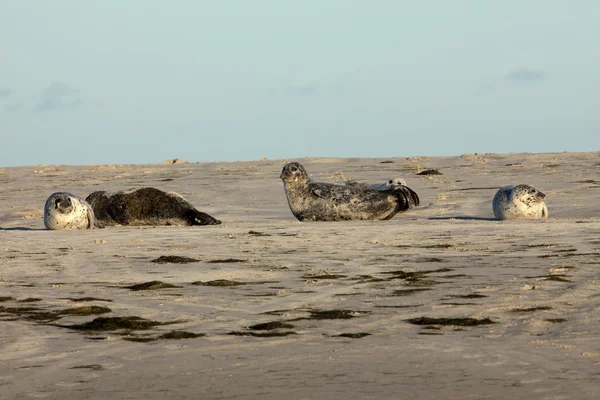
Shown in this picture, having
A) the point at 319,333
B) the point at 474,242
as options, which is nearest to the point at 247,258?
the point at 474,242

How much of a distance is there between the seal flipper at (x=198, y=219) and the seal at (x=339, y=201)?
1.35 metres

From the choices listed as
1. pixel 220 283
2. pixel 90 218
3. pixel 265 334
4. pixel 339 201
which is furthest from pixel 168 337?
pixel 339 201

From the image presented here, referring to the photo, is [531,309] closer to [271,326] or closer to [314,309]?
[314,309]

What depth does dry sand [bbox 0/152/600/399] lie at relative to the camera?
5.31 m

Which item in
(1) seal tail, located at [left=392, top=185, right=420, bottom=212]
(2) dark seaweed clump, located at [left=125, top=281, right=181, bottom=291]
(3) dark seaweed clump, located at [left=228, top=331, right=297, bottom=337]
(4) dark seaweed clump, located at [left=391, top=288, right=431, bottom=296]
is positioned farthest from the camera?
(1) seal tail, located at [left=392, top=185, right=420, bottom=212]

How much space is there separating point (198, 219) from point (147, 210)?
0.79 m

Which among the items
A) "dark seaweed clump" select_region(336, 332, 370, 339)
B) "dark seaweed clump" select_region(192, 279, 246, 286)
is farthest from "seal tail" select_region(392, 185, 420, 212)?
"dark seaweed clump" select_region(336, 332, 370, 339)

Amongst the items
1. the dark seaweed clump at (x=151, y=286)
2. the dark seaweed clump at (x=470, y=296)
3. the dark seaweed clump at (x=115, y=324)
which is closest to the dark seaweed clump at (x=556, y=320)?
the dark seaweed clump at (x=470, y=296)

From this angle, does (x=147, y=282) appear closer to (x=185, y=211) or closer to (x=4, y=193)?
(x=185, y=211)

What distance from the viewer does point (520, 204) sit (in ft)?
48.5

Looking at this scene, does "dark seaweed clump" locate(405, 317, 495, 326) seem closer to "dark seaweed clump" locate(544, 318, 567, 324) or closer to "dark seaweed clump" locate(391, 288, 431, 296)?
"dark seaweed clump" locate(544, 318, 567, 324)

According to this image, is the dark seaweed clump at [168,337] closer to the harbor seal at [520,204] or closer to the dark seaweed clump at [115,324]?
the dark seaweed clump at [115,324]

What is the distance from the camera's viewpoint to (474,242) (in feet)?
37.8

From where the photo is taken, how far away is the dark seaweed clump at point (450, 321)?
6.82 metres
